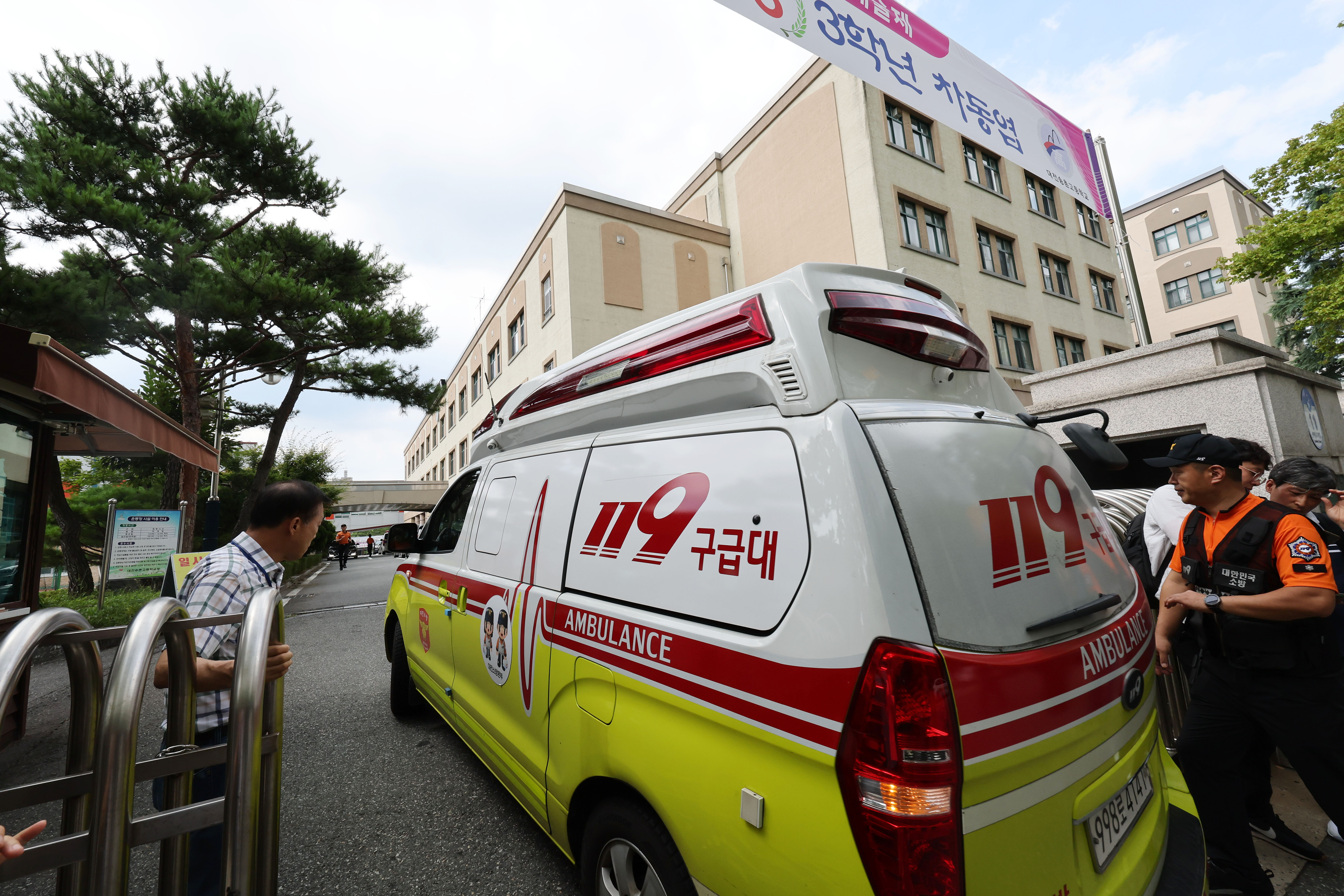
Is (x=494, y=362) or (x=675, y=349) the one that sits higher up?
(x=494, y=362)

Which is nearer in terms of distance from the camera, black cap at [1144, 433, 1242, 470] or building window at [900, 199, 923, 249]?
black cap at [1144, 433, 1242, 470]

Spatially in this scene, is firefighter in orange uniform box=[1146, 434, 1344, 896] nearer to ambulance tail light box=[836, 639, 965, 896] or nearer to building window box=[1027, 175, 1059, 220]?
ambulance tail light box=[836, 639, 965, 896]

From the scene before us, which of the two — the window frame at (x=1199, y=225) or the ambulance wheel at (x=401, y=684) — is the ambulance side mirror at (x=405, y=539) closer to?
the ambulance wheel at (x=401, y=684)

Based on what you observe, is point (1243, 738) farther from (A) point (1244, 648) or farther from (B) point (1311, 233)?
(B) point (1311, 233)

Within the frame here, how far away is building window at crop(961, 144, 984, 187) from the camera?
1853 cm

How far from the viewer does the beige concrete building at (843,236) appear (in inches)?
648

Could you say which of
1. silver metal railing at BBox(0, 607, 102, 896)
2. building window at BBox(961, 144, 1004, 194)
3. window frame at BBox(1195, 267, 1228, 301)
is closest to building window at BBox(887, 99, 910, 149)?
building window at BBox(961, 144, 1004, 194)

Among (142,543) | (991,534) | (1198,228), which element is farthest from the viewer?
(1198,228)

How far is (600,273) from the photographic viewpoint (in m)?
19.2

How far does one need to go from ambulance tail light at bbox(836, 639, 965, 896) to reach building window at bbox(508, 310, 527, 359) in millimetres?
23075

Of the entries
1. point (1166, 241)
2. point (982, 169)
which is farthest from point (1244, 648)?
point (1166, 241)

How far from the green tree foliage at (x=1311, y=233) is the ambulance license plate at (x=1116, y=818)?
734 inches

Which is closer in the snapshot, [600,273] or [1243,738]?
[1243,738]

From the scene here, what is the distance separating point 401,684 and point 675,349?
4.00m
